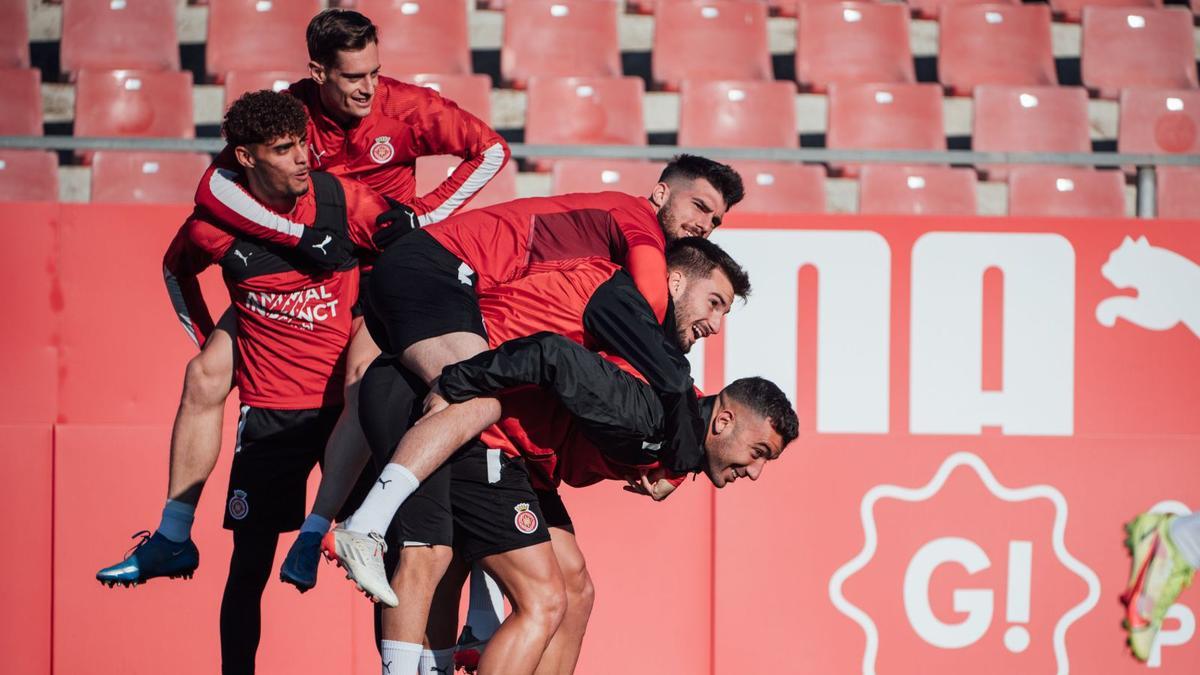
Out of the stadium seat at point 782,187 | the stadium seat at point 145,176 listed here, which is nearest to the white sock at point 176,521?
the stadium seat at point 145,176

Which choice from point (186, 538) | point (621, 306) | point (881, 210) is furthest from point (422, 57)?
point (621, 306)

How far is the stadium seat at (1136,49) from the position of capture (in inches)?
323

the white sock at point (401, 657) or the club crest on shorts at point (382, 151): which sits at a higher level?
the club crest on shorts at point (382, 151)

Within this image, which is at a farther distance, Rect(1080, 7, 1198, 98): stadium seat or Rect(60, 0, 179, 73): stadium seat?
Rect(1080, 7, 1198, 98): stadium seat

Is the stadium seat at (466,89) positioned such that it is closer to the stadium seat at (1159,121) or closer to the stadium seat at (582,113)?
the stadium seat at (582,113)

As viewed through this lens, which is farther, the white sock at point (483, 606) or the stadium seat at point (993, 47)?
the stadium seat at point (993, 47)

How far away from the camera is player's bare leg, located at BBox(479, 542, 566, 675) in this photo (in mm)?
3674

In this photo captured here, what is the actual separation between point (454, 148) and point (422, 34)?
3.40 m

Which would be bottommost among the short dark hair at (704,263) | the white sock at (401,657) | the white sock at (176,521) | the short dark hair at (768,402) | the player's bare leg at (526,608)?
the white sock at (401,657)

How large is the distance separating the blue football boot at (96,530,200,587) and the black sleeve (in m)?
→ 1.78

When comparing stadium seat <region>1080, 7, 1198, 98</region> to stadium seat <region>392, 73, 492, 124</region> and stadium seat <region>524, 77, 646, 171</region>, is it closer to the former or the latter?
stadium seat <region>524, 77, 646, 171</region>

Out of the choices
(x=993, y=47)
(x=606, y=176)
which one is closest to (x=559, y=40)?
(x=606, y=176)

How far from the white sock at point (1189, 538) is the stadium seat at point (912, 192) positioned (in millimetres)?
2427

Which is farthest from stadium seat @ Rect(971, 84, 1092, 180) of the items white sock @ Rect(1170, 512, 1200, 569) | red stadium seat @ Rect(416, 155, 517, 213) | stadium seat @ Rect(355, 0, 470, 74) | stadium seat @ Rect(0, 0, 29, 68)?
stadium seat @ Rect(0, 0, 29, 68)
